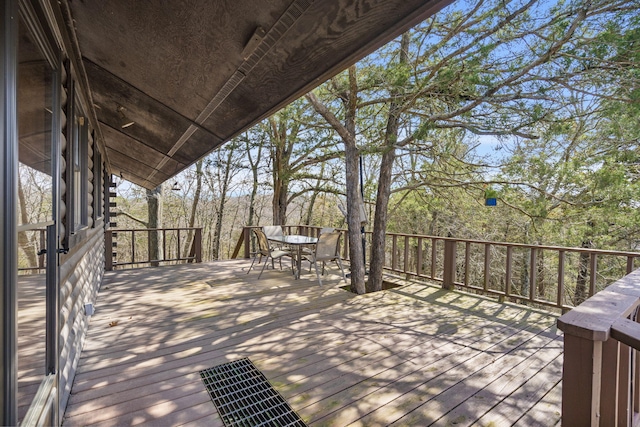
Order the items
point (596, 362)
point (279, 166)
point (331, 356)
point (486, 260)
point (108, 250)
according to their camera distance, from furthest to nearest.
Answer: point (279, 166)
point (108, 250)
point (486, 260)
point (331, 356)
point (596, 362)

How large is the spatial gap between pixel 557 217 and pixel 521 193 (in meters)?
0.88

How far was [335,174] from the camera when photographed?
9984 millimetres

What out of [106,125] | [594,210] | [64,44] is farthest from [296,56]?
[594,210]

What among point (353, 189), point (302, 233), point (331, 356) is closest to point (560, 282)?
point (353, 189)

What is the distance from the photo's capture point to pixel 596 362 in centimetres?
111

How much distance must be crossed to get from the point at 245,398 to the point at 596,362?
1.93m

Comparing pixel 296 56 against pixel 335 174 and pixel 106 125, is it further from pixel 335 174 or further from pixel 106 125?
pixel 335 174

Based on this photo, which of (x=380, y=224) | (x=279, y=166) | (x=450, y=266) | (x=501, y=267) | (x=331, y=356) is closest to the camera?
(x=331, y=356)

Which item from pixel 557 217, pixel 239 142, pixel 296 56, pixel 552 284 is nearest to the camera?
pixel 296 56

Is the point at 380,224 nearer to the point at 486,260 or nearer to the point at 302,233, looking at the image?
the point at 486,260

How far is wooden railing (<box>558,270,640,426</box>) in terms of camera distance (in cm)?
110

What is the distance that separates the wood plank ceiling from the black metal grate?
1.98m

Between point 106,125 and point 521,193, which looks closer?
point 106,125

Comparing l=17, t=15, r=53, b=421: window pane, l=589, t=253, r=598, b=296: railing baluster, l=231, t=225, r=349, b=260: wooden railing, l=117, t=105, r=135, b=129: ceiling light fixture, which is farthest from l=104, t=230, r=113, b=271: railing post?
l=589, t=253, r=598, b=296: railing baluster
